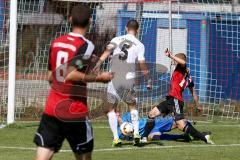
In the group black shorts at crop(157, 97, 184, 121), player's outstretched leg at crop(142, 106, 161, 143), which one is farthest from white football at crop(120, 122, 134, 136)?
black shorts at crop(157, 97, 184, 121)

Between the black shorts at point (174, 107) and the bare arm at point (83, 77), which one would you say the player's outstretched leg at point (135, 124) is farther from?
the bare arm at point (83, 77)

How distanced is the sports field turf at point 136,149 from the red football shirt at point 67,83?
132 inches

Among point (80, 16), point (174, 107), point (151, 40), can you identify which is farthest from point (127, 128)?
point (151, 40)

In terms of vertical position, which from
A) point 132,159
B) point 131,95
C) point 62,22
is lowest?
point 132,159

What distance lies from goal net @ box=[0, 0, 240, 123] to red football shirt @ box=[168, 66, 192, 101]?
1.97 metres

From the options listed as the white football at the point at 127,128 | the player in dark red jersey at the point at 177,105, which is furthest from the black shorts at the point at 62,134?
the player in dark red jersey at the point at 177,105

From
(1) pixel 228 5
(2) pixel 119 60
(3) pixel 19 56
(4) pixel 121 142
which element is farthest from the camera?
(1) pixel 228 5

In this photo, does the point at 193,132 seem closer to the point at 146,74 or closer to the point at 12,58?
the point at 146,74

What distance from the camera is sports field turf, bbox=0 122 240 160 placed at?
34.9 feet

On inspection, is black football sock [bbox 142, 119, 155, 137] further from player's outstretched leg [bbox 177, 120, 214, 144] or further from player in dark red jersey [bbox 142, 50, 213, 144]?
player's outstretched leg [bbox 177, 120, 214, 144]

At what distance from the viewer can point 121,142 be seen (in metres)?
12.1

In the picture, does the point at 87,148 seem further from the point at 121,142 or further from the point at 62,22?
the point at 62,22

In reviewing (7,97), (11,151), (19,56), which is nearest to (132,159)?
(11,151)

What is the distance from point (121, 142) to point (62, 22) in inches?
226
